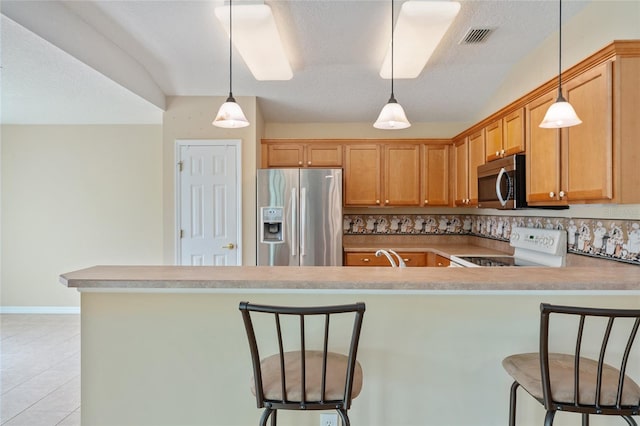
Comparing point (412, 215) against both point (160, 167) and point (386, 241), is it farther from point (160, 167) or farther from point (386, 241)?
point (160, 167)

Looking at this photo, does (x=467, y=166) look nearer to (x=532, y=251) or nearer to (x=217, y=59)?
(x=532, y=251)

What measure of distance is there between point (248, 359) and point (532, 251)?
2593 mm

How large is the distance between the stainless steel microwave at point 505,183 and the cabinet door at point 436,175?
925 mm

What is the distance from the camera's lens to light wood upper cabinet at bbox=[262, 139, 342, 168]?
4148mm

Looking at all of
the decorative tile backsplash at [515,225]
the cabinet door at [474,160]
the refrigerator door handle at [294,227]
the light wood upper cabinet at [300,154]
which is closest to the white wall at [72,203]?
the light wood upper cabinet at [300,154]

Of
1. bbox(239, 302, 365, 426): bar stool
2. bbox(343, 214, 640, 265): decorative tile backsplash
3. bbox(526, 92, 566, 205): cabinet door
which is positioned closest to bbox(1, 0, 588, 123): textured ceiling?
bbox(526, 92, 566, 205): cabinet door

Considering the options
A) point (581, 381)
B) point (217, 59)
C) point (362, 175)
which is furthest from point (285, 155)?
point (581, 381)

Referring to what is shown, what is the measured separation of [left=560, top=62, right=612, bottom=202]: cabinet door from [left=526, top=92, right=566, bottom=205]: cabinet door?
3.2 inches

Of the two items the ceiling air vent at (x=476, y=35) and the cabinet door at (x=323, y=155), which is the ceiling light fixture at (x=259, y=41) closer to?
the cabinet door at (x=323, y=155)

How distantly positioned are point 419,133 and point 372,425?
3530mm

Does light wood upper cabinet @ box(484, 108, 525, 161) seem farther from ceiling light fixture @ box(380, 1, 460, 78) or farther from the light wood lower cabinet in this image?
the light wood lower cabinet

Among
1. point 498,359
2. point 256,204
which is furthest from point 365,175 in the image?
point 498,359

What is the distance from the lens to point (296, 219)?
11.8 feet

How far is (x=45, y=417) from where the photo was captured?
A: 221 cm
